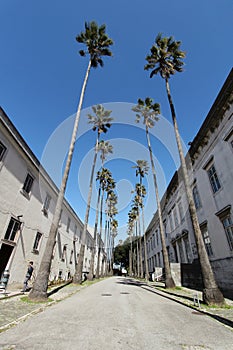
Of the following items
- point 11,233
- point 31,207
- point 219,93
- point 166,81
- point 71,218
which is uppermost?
point 166,81

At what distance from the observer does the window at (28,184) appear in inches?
504

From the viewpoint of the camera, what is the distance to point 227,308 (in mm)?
7293

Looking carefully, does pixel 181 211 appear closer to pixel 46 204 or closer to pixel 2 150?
pixel 46 204

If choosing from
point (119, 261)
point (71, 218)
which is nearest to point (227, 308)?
point (71, 218)

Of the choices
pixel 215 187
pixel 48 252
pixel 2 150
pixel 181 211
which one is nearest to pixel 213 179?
pixel 215 187

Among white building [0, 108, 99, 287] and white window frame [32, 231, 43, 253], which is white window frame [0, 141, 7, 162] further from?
white window frame [32, 231, 43, 253]

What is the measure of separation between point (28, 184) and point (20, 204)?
1.86 metres

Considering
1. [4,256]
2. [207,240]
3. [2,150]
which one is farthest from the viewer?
[207,240]

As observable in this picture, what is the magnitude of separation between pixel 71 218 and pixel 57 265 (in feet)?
24.1

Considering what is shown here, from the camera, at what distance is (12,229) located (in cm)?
1111

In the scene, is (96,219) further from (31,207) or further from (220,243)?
(220,243)

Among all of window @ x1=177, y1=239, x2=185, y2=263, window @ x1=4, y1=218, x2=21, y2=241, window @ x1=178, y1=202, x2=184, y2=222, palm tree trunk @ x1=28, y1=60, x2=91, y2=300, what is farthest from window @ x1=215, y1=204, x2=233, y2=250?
window @ x1=4, y1=218, x2=21, y2=241

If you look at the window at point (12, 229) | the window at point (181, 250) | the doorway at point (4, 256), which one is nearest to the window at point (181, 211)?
the window at point (181, 250)

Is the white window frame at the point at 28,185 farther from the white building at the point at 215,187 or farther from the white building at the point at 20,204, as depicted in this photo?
the white building at the point at 215,187
